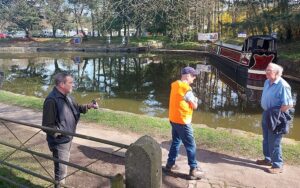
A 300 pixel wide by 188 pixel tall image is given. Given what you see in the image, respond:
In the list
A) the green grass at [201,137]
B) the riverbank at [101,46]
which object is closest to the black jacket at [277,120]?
the green grass at [201,137]

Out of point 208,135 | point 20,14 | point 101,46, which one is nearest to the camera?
point 208,135

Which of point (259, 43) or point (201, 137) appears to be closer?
point (201, 137)

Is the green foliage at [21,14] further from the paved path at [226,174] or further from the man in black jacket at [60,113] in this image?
the man in black jacket at [60,113]

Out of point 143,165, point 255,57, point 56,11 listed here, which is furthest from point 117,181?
point 56,11

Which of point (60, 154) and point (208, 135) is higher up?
point (60, 154)

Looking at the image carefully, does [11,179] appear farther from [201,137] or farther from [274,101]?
[274,101]

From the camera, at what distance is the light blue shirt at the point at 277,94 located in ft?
18.6

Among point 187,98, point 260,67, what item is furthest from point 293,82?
point 187,98

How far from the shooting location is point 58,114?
14.8 feet

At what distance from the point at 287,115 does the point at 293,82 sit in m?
18.3

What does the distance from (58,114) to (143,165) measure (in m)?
1.61

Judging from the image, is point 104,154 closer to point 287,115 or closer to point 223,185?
point 223,185

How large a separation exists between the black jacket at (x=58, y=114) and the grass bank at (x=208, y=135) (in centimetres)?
348

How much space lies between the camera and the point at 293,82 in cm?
2281
